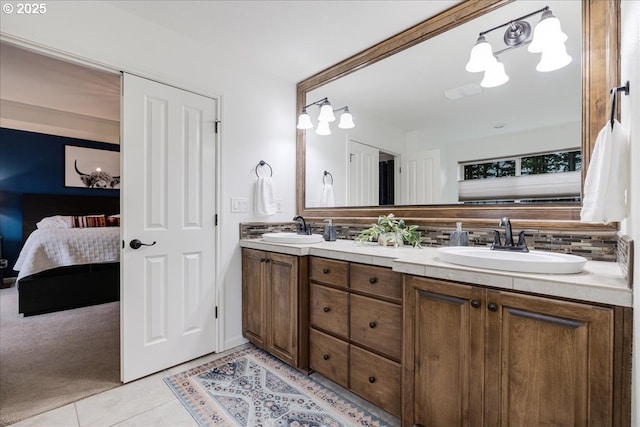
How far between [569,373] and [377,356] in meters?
0.83

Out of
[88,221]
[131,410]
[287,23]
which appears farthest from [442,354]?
[88,221]

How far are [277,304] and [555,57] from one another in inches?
85.5

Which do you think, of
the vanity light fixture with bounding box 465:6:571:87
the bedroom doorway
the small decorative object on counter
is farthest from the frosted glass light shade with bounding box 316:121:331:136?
the bedroom doorway

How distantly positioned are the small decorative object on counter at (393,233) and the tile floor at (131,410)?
98 centimetres

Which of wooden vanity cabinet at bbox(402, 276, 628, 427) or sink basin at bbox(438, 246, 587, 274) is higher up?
sink basin at bbox(438, 246, 587, 274)

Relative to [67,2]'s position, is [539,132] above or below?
below

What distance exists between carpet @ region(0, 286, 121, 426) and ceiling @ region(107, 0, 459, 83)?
243cm

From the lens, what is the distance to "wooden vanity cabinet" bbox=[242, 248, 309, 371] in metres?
1.97

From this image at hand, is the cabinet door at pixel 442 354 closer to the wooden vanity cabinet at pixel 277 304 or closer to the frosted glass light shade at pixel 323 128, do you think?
the wooden vanity cabinet at pixel 277 304

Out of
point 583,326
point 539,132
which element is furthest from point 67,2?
point 583,326

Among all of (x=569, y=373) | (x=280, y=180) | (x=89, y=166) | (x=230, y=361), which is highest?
(x=89, y=166)

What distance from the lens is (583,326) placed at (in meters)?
0.97

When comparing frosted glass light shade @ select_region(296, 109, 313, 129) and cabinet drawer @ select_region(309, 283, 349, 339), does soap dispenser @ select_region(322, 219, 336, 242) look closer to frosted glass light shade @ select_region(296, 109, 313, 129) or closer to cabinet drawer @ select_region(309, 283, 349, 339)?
cabinet drawer @ select_region(309, 283, 349, 339)

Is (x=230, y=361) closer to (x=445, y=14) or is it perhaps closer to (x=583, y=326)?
(x=583, y=326)
